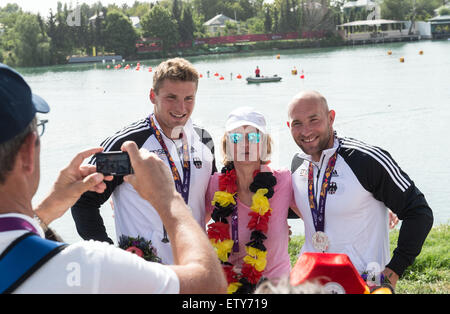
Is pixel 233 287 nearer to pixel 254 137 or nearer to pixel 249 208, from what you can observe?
pixel 249 208

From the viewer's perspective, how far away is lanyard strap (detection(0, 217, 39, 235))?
4.16ft

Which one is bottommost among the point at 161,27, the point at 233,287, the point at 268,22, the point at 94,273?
the point at 233,287

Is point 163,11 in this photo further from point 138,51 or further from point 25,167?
point 25,167

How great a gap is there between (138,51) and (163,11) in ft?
40.2

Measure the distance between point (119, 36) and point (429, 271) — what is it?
250 feet

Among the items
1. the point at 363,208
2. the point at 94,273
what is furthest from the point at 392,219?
the point at 94,273

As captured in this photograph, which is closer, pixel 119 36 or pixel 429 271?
pixel 429 271

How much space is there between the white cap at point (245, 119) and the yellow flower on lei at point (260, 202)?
0.42 meters

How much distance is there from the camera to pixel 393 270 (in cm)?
310

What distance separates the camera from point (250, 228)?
3254 mm

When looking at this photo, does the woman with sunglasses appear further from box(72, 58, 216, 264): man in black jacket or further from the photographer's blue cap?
the photographer's blue cap

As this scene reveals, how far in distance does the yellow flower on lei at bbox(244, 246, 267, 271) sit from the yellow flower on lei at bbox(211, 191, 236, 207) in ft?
1.06

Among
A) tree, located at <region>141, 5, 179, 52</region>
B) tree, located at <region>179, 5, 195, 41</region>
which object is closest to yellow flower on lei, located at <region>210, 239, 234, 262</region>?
tree, located at <region>141, 5, 179, 52</region>
